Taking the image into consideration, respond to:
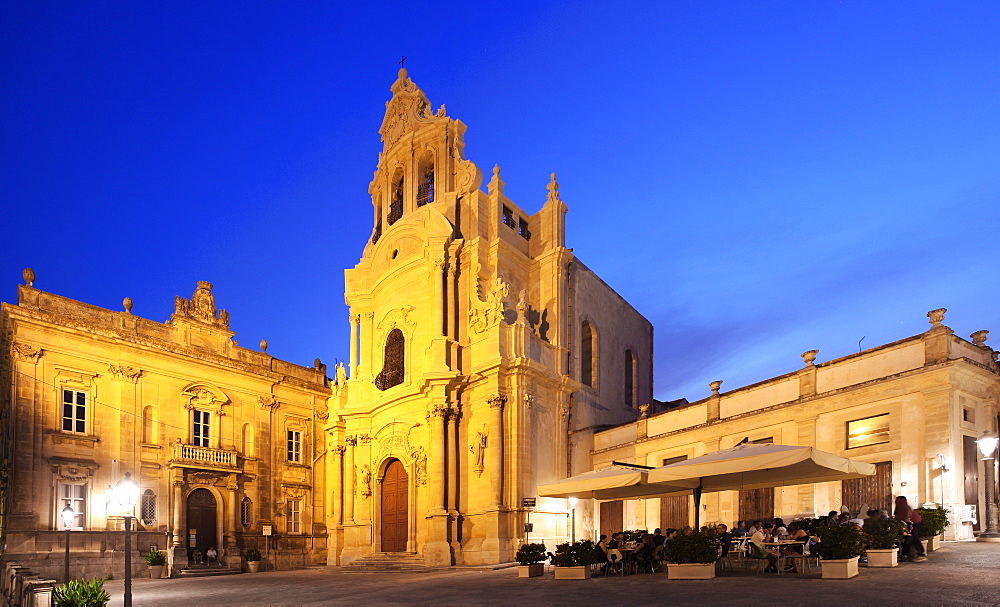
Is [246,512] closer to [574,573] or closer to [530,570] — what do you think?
[530,570]

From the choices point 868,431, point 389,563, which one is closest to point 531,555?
point 868,431

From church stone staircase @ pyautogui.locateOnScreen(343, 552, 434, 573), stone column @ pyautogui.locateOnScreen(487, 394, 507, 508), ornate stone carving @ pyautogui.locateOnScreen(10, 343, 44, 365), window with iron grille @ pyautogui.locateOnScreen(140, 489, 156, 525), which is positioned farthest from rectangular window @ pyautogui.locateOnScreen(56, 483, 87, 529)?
stone column @ pyautogui.locateOnScreen(487, 394, 507, 508)

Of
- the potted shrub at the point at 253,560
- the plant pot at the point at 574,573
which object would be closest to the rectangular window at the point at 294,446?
the potted shrub at the point at 253,560

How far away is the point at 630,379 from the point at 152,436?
2126 cm

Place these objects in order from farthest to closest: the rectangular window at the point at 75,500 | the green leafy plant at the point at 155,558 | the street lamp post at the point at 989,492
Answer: the green leafy plant at the point at 155,558
the rectangular window at the point at 75,500
the street lamp post at the point at 989,492

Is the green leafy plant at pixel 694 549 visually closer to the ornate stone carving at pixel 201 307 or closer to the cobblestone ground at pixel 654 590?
the cobblestone ground at pixel 654 590

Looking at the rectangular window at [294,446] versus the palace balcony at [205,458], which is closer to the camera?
the palace balcony at [205,458]

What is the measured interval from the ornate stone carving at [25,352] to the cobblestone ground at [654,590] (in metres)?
10.3

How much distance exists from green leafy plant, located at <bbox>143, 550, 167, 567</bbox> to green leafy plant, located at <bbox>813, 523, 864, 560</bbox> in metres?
24.3

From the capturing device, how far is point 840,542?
1277 cm

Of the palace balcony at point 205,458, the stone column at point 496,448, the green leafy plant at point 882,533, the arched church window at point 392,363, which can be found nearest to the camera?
the green leafy plant at point 882,533

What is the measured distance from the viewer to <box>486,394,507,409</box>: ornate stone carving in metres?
26.0

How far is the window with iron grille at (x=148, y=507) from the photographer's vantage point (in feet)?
97.5

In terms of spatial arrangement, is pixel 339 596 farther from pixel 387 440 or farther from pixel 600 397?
pixel 600 397
